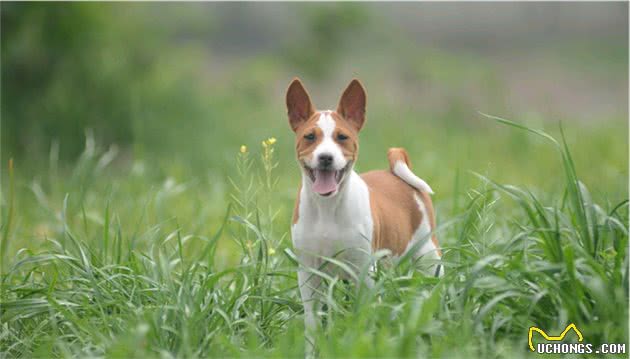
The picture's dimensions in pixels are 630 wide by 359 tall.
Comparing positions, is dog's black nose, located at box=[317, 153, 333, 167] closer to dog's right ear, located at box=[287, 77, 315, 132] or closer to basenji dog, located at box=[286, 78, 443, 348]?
basenji dog, located at box=[286, 78, 443, 348]

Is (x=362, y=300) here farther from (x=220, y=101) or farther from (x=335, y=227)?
(x=220, y=101)

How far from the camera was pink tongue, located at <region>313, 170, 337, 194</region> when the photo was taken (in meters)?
3.76

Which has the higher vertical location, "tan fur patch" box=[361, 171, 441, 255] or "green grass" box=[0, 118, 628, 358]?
"tan fur patch" box=[361, 171, 441, 255]

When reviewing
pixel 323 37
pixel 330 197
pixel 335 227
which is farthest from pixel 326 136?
pixel 323 37

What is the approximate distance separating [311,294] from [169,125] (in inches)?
225

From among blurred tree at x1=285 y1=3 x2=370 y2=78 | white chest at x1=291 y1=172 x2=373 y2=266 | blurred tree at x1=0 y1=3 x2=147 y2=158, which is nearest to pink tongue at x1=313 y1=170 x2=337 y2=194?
white chest at x1=291 y1=172 x2=373 y2=266

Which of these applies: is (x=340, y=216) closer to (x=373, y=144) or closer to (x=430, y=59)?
(x=373, y=144)

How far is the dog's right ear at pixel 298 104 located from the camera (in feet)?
13.0

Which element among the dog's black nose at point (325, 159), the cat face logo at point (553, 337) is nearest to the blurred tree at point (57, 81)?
the dog's black nose at point (325, 159)

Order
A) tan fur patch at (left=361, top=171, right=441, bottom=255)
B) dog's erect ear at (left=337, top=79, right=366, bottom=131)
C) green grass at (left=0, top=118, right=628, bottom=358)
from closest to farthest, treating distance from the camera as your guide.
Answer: green grass at (left=0, top=118, right=628, bottom=358) → dog's erect ear at (left=337, top=79, right=366, bottom=131) → tan fur patch at (left=361, top=171, right=441, bottom=255)

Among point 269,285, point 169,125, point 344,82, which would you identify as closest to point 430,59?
point 344,82

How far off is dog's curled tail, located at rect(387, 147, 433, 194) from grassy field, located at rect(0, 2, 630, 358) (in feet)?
0.82

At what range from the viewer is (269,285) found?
4191mm

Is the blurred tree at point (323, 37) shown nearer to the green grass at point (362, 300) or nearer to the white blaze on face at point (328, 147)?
the green grass at point (362, 300)
